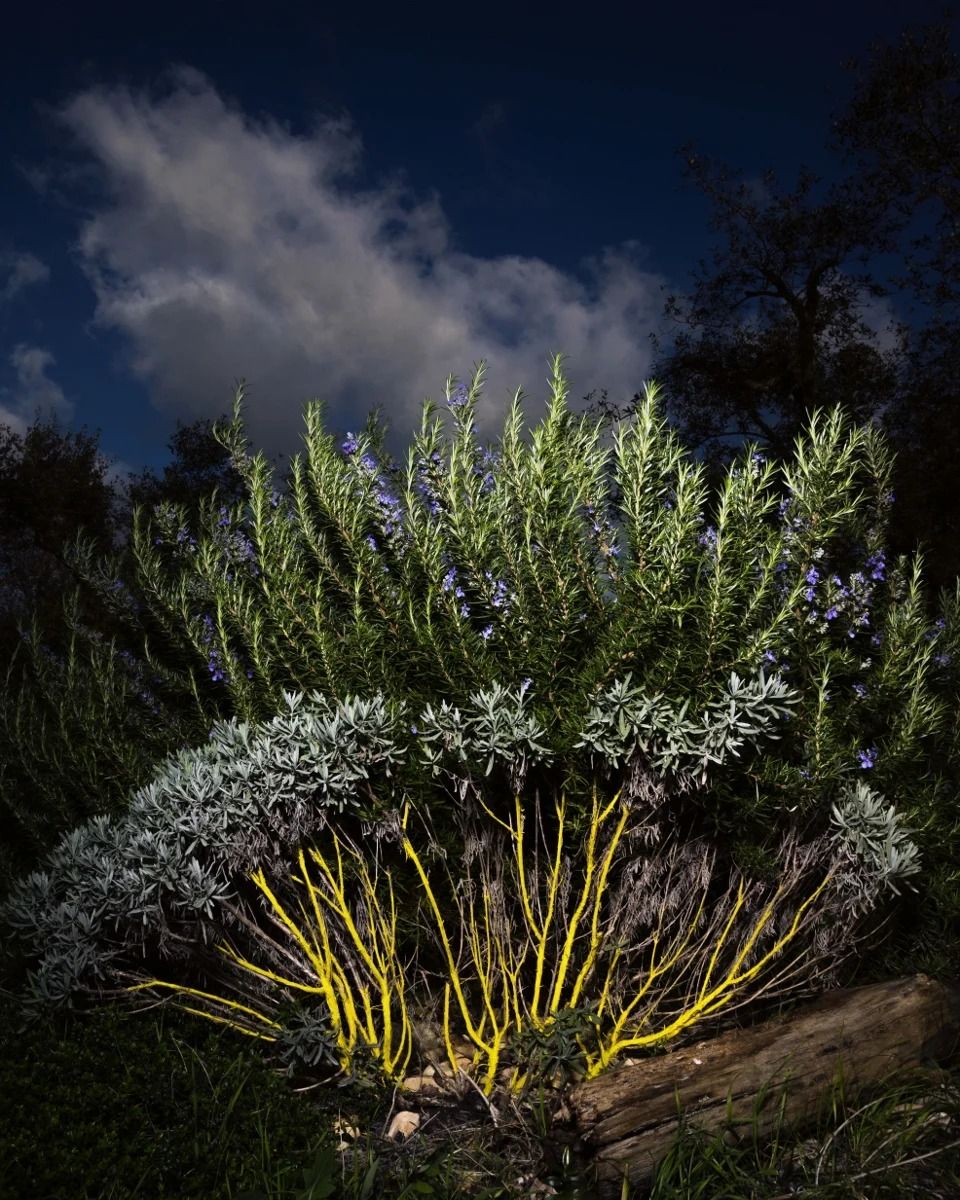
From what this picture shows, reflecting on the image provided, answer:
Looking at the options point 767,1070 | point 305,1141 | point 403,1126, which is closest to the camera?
point 305,1141

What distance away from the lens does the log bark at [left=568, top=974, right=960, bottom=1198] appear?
344 cm

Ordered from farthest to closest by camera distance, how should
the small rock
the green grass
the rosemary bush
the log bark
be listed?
1. the rosemary bush
2. the small rock
3. the log bark
4. the green grass

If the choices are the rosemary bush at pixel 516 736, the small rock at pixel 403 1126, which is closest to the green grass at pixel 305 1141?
the small rock at pixel 403 1126

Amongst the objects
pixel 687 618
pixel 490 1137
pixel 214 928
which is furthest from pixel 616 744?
pixel 214 928

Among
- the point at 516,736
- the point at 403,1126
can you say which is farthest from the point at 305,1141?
the point at 516,736

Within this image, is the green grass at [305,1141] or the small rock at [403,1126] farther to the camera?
the small rock at [403,1126]

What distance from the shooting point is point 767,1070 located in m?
3.77

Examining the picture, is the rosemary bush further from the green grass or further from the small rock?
the green grass

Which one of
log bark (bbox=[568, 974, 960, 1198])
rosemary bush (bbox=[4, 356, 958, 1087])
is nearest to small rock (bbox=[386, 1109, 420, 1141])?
rosemary bush (bbox=[4, 356, 958, 1087])

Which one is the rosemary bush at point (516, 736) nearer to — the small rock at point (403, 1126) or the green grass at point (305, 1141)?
the small rock at point (403, 1126)

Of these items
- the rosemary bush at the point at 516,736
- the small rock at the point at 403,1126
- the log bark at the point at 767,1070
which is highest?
the rosemary bush at the point at 516,736

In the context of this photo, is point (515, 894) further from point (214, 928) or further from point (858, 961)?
point (858, 961)

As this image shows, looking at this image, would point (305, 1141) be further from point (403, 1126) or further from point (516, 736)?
point (516, 736)

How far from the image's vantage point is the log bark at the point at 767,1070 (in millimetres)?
3438
